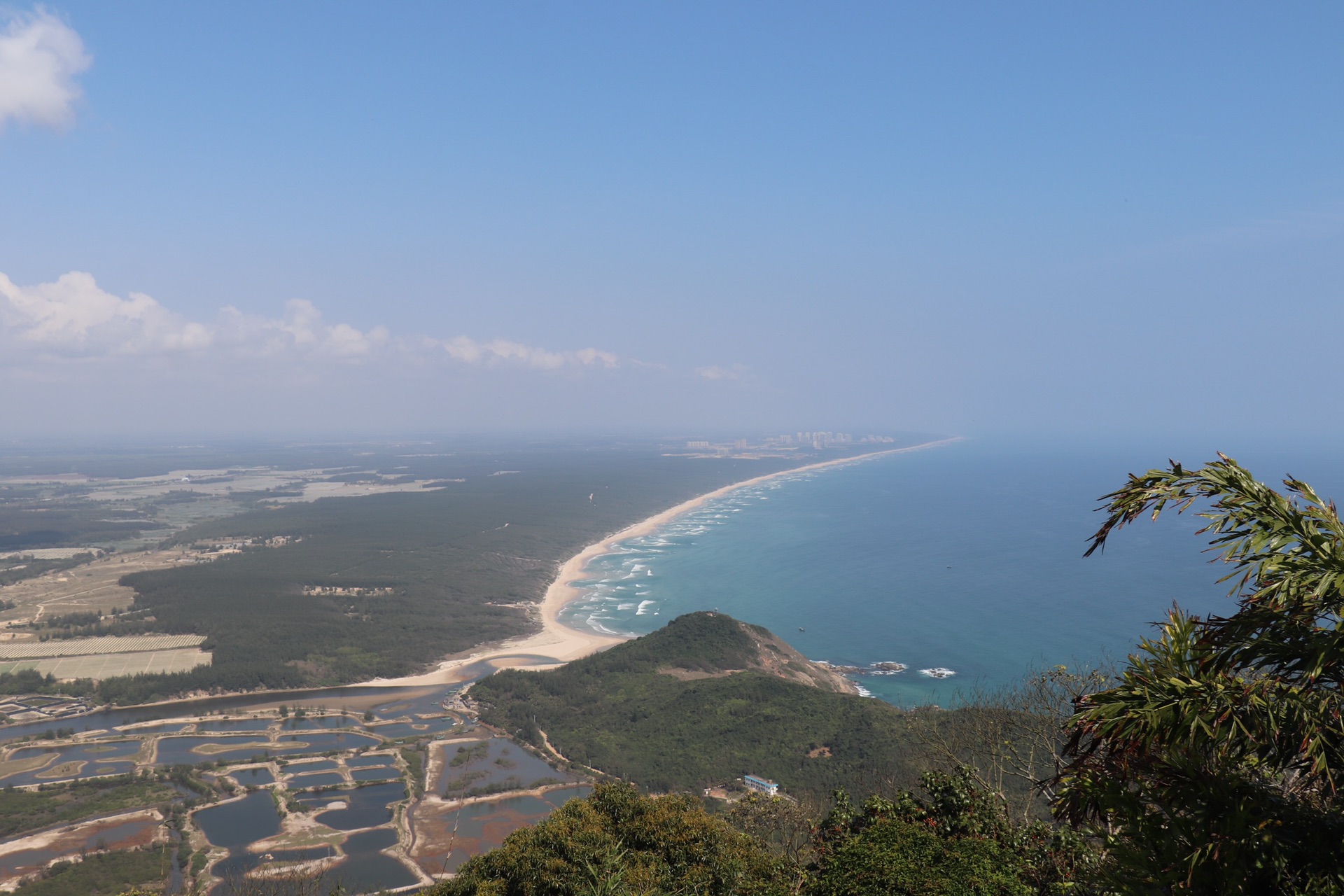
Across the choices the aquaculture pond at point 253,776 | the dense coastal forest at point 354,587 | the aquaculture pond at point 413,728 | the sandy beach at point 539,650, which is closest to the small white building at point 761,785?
the aquaculture pond at point 413,728

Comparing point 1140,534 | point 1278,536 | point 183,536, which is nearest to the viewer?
point 1278,536

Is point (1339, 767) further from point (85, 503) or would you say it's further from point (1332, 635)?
point (85, 503)

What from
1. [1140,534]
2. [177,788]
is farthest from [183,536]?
[1140,534]

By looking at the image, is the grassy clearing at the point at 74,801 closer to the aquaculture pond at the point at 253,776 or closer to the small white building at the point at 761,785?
the aquaculture pond at the point at 253,776

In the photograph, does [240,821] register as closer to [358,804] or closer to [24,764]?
[358,804]

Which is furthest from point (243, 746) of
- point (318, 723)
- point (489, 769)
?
point (489, 769)

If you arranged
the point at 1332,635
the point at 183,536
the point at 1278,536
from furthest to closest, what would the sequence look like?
the point at 183,536 → the point at 1278,536 → the point at 1332,635

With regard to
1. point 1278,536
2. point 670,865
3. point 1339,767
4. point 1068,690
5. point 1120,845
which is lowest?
point 670,865
